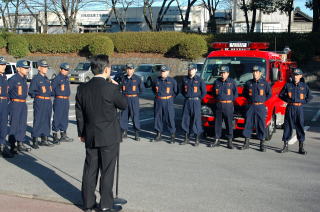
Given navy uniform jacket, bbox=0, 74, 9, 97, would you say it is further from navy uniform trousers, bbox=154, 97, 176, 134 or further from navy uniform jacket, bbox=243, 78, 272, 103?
navy uniform jacket, bbox=243, 78, 272, 103

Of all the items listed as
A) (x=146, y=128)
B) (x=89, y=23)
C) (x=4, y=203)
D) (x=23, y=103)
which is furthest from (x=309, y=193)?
(x=89, y=23)

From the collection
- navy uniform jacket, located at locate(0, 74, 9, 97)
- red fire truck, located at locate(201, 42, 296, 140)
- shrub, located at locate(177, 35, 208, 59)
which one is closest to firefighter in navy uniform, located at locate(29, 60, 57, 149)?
navy uniform jacket, located at locate(0, 74, 9, 97)

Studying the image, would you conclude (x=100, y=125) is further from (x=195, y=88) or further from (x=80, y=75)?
(x=80, y=75)

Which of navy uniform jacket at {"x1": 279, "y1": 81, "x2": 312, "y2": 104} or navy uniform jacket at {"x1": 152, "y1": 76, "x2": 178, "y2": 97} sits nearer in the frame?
navy uniform jacket at {"x1": 279, "y1": 81, "x2": 312, "y2": 104}

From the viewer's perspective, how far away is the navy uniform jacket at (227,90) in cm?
1034

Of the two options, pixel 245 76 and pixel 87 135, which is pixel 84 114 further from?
pixel 245 76

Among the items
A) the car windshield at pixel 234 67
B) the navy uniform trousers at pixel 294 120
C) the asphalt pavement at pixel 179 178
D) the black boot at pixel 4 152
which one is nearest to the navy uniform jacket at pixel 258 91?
the navy uniform trousers at pixel 294 120

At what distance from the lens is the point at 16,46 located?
131ft

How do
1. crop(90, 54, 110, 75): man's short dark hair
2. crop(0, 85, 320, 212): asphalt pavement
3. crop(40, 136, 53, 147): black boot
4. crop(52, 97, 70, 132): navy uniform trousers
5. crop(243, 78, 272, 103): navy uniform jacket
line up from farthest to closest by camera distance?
crop(52, 97, 70, 132): navy uniform trousers < crop(40, 136, 53, 147): black boot < crop(243, 78, 272, 103): navy uniform jacket < crop(0, 85, 320, 212): asphalt pavement < crop(90, 54, 110, 75): man's short dark hair

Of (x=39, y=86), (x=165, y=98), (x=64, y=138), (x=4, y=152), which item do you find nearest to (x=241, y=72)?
(x=165, y=98)

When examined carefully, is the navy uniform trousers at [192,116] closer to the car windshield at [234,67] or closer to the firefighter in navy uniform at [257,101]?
the car windshield at [234,67]

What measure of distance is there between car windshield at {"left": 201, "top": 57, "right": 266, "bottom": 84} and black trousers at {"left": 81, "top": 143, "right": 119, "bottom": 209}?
19.8 feet

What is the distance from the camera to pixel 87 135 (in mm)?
5805

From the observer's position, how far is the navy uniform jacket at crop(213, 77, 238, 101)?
1034 cm
